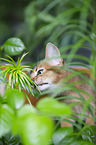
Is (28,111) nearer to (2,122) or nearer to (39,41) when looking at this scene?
(2,122)

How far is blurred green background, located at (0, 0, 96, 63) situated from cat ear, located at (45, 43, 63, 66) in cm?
4

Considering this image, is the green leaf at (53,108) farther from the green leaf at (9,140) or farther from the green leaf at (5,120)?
the green leaf at (9,140)

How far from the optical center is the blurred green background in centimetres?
80

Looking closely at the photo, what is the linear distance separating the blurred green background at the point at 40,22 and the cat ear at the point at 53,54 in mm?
41

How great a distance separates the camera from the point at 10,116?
0.33 meters

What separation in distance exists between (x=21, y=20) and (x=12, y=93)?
92 cm

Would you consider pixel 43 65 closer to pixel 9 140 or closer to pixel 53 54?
pixel 53 54

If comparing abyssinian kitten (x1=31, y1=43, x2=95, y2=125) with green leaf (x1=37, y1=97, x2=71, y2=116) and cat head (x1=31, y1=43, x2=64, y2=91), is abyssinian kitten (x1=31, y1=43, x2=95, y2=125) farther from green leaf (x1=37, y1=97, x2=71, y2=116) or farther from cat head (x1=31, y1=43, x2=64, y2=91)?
green leaf (x1=37, y1=97, x2=71, y2=116)

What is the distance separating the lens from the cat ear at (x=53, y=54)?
0.64m

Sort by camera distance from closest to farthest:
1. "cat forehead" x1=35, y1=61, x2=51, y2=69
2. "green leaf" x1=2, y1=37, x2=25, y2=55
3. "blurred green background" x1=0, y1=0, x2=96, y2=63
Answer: "green leaf" x1=2, y1=37, x2=25, y2=55
"cat forehead" x1=35, y1=61, x2=51, y2=69
"blurred green background" x1=0, y1=0, x2=96, y2=63

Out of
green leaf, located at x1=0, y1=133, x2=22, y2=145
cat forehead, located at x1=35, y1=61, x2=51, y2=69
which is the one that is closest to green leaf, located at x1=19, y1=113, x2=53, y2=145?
green leaf, located at x1=0, y1=133, x2=22, y2=145

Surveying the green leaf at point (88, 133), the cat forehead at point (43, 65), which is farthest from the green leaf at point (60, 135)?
the cat forehead at point (43, 65)

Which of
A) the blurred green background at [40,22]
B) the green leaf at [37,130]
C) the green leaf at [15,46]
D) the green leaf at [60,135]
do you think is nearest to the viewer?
the green leaf at [37,130]

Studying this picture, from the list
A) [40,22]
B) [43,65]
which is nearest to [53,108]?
[43,65]
